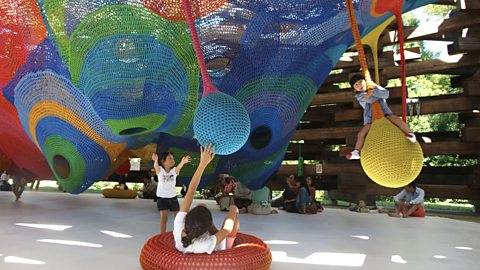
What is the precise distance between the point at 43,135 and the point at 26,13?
186 cm

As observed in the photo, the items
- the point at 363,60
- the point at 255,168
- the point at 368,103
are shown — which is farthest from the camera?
the point at 255,168

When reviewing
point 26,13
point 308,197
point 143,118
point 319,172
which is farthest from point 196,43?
point 319,172

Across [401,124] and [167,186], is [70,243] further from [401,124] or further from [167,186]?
[401,124]

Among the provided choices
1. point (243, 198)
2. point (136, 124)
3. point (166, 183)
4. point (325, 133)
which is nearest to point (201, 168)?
point (166, 183)

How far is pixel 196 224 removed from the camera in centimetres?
291

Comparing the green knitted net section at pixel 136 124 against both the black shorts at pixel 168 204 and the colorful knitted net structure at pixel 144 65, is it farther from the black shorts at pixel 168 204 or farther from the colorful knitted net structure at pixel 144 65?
the black shorts at pixel 168 204

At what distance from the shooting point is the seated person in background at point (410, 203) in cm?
781

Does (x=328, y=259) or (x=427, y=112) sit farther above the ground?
(x=427, y=112)

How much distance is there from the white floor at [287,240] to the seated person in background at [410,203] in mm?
306

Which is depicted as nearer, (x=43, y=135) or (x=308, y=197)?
(x=43, y=135)

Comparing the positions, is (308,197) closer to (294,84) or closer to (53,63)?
(294,84)

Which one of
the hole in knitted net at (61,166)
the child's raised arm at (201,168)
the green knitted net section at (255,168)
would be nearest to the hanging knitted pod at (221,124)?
the child's raised arm at (201,168)

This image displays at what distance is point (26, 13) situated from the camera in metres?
4.82

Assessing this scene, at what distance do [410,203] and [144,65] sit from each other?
225 inches
